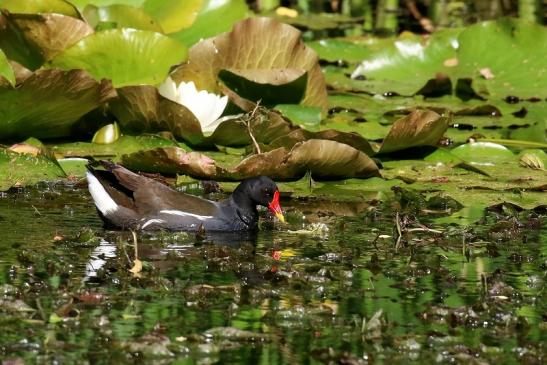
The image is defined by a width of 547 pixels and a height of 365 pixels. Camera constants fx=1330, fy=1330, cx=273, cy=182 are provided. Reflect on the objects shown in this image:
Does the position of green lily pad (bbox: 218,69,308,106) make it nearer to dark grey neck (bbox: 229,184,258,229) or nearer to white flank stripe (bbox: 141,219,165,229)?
dark grey neck (bbox: 229,184,258,229)

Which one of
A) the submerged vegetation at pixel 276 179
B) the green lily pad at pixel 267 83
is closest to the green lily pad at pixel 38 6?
the submerged vegetation at pixel 276 179

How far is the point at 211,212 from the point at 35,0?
275cm

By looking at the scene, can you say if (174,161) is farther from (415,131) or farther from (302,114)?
(415,131)

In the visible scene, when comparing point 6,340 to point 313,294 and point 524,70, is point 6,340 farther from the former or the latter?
point 524,70

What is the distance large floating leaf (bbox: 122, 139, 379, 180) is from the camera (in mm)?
8320

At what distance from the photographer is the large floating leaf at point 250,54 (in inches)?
371

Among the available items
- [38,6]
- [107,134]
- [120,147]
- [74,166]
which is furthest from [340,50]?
[74,166]

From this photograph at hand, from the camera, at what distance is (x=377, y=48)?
12531mm

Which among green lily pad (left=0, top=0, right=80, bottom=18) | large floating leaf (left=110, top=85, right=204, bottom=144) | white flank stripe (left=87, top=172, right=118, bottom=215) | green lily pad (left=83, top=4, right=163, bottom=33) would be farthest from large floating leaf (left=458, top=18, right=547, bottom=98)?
white flank stripe (left=87, top=172, right=118, bottom=215)

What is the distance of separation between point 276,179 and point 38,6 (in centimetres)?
235

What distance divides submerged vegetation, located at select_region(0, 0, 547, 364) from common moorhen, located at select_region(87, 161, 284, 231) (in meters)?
0.19

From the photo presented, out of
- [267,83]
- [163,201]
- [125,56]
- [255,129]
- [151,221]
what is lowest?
[151,221]

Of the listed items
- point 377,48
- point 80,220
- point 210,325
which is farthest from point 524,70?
point 210,325

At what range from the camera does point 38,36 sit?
9.39 m
